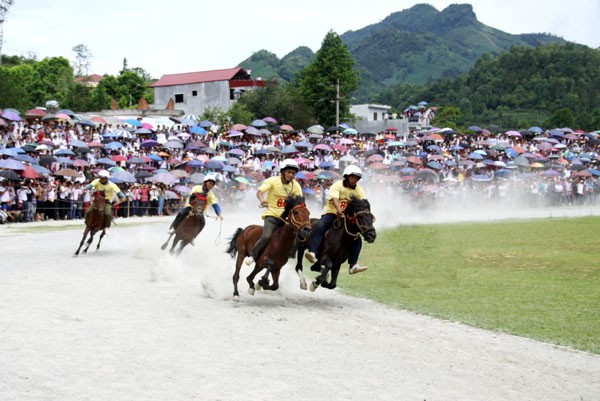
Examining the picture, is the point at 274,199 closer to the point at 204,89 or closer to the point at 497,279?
the point at 497,279

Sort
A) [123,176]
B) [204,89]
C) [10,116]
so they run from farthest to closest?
[204,89] → [10,116] → [123,176]

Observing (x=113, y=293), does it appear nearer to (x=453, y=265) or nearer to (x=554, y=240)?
(x=453, y=265)

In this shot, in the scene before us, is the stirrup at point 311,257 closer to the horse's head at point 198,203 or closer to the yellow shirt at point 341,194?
the yellow shirt at point 341,194

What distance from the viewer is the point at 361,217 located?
47.4 feet

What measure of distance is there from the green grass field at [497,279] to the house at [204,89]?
70.5 meters

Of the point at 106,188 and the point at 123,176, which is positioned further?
the point at 123,176

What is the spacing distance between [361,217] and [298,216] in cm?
119

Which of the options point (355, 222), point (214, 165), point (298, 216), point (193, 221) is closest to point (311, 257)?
point (298, 216)

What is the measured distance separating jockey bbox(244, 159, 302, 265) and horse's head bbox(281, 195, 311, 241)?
256mm

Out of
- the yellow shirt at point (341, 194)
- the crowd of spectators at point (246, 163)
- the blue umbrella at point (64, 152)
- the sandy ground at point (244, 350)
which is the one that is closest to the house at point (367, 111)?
the crowd of spectators at point (246, 163)

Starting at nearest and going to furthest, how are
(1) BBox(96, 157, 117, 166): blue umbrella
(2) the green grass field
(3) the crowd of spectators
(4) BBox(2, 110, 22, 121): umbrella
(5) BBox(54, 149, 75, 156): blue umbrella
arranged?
(2) the green grass field, (3) the crowd of spectators, (5) BBox(54, 149, 75, 156): blue umbrella, (1) BBox(96, 157, 117, 166): blue umbrella, (4) BBox(2, 110, 22, 121): umbrella

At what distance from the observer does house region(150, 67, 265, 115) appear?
10381cm

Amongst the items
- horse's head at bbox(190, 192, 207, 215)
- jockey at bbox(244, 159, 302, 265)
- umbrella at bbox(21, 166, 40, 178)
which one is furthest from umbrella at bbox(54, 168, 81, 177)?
jockey at bbox(244, 159, 302, 265)

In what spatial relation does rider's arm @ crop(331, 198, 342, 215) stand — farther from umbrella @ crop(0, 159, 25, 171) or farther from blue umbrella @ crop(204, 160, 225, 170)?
blue umbrella @ crop(204, 160, 225, 170)
